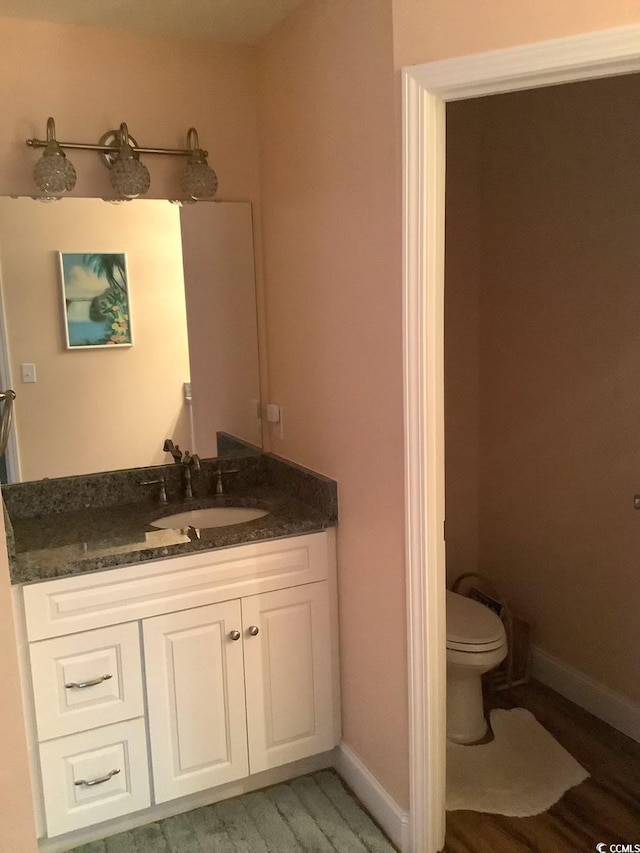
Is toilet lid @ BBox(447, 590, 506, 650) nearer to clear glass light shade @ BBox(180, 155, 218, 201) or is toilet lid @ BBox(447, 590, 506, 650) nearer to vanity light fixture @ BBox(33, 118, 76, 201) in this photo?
clear glass light shade @ BBox(180, 155, 218, 201)

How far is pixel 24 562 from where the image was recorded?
6.63ft

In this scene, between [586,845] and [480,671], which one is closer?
Answer: [586,845]

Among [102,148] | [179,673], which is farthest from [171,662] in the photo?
[102,148]

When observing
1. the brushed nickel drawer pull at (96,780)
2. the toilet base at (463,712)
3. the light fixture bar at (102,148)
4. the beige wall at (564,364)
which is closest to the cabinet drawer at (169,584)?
the brushed nickel drawer pull at (96,780)

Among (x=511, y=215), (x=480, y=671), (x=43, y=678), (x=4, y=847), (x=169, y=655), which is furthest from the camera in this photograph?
(x=511, y=215)

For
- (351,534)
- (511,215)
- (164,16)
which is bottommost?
(351,534)

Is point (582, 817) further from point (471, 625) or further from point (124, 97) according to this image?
point (124, 97)

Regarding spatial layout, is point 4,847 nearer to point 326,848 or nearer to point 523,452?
point 326,848

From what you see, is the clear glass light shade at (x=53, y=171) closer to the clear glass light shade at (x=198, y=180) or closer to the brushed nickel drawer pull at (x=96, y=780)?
the clear glass light shade at (x=198, y=180)

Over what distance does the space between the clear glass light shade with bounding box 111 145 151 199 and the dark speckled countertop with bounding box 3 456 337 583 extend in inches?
36.9

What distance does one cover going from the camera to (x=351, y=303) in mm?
2127

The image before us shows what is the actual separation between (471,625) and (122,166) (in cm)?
193

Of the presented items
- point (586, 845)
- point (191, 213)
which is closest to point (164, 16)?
point (191, 213)

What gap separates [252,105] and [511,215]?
107cm
